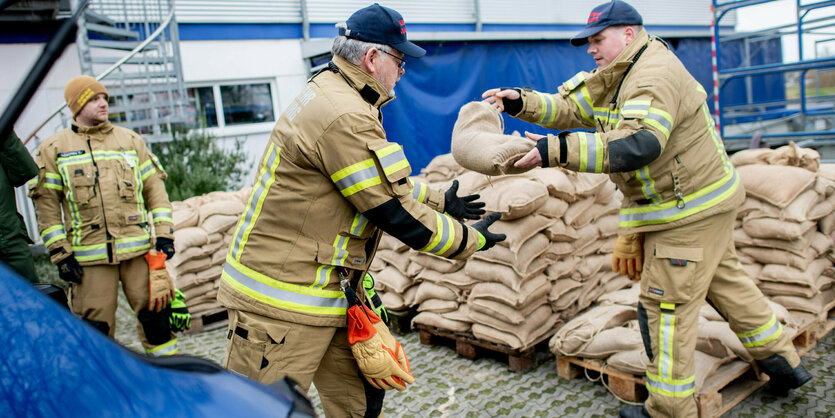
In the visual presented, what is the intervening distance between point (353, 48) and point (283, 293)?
1.02 meters

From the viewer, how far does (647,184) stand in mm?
2963

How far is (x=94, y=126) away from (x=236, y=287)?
2.34 meters

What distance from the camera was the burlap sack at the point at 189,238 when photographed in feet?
17.7

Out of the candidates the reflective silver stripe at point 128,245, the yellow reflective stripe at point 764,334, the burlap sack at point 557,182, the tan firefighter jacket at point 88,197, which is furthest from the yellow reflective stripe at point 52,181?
the yellow reflective stripe at point 764,334

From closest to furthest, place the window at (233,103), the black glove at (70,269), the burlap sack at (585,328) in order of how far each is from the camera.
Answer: the burlap sack at (585,328)
the black glove at (70,269)
the window at (233,103)

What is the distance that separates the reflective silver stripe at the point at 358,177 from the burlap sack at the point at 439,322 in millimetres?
2340

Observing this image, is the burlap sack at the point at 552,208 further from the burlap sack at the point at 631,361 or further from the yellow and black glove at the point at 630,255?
the burlap sack at the point at 631,361

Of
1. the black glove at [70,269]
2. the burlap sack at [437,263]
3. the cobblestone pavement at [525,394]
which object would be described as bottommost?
the cobblestone pavement at [525,394]

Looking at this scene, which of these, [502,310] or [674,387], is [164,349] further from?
[674,387]

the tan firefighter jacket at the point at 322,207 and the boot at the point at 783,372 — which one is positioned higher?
the tan firefighter jacket at the point at 322,207

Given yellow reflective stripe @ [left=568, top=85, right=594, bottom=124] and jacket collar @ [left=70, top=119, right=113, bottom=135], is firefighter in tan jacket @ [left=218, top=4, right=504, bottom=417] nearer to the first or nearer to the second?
yellow reflective stripe @ [left=568, top=85, right=594, bottom=124]

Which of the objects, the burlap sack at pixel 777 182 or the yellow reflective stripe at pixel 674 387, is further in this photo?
the burlap sack at pixel 777 182

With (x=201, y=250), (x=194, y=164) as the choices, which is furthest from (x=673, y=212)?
(x=194, y=164)

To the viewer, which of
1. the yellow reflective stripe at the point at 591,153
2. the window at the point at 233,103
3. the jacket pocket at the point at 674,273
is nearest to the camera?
the yellow reflective stripe at the point at 591,153
